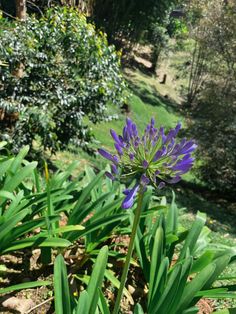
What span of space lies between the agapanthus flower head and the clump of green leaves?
174 inches

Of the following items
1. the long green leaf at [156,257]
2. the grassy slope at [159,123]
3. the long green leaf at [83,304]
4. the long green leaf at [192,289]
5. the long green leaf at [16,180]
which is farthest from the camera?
the grassy slope at [159,123]

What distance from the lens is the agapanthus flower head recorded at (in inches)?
75.7

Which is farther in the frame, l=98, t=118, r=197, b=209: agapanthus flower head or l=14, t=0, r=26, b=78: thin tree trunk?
l=14, t=0, r=26, b=78: thin tree trunk

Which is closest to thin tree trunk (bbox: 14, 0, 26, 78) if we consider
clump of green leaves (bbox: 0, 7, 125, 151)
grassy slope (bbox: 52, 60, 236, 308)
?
clump of green leaves (bbox: 0, 7, 125, 151)

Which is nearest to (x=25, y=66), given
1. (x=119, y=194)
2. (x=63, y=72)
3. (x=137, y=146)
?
(x=63, y=72)

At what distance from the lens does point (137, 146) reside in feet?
6.56

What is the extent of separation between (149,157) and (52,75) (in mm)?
5132

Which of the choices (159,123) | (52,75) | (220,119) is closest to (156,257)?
(52,75)

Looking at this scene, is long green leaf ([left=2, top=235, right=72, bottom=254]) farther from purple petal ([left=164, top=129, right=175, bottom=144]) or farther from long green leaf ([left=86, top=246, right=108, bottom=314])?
purple petal ([left=164, top=129, right=175, bottom=144])

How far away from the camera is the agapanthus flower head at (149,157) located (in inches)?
75.7

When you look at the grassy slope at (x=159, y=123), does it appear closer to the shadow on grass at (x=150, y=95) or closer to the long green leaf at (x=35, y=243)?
the shadow on grass at (x=150, y=95)

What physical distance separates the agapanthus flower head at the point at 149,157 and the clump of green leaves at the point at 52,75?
14.5ft

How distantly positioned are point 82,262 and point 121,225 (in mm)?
624

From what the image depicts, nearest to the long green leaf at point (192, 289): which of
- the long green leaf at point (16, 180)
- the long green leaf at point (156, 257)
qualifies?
the long green leaf at point (156, 257)
